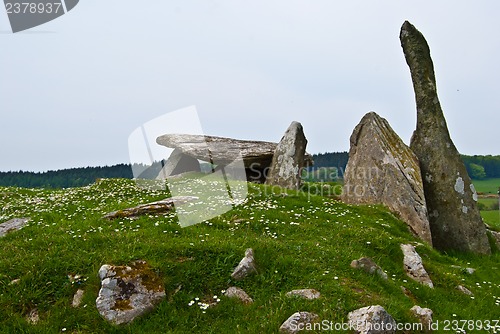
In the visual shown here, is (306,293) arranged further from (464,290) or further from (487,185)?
(487,185)

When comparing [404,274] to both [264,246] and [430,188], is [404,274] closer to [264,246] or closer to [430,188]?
[264,246]

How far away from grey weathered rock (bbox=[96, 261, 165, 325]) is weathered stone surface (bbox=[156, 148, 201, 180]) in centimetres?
2348

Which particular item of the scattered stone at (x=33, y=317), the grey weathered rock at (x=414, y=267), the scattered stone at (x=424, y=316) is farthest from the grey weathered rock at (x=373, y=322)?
the scattered stone at (x=33, y=317)

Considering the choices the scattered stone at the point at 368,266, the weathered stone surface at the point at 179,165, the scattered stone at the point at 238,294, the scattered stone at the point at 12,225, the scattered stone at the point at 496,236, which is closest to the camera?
the scattered stone at the point at 238,294

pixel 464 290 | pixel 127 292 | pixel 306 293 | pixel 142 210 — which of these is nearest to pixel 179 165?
pixel 142 210

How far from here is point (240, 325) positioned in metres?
9.66

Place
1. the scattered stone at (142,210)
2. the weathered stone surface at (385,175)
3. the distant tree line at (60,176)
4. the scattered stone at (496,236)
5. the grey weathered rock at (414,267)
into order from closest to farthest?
the grey weathered rock at (414,267) < the scattered stone at (142,210) < the weathered stone surface at (385,175) < the scattered stone at (496,236) < the distant tree line at (60,176)

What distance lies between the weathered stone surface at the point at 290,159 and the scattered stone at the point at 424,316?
53.1ft

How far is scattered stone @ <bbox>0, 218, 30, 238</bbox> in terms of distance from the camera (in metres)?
16.1

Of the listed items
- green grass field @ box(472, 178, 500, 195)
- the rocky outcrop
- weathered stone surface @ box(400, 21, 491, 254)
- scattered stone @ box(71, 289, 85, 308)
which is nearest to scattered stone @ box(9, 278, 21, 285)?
scattered stone @ box(71, 289, 85, 308)

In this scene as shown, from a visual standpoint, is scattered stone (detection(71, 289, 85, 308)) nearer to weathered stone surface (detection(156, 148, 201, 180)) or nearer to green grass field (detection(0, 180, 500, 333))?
green grass field (detection(0, 180, 500, 333))

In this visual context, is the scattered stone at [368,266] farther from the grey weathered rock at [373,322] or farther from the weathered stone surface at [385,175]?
the weathered stone surface at [385,175]

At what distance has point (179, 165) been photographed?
34.7 meters

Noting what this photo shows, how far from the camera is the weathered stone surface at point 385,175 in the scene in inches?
766
